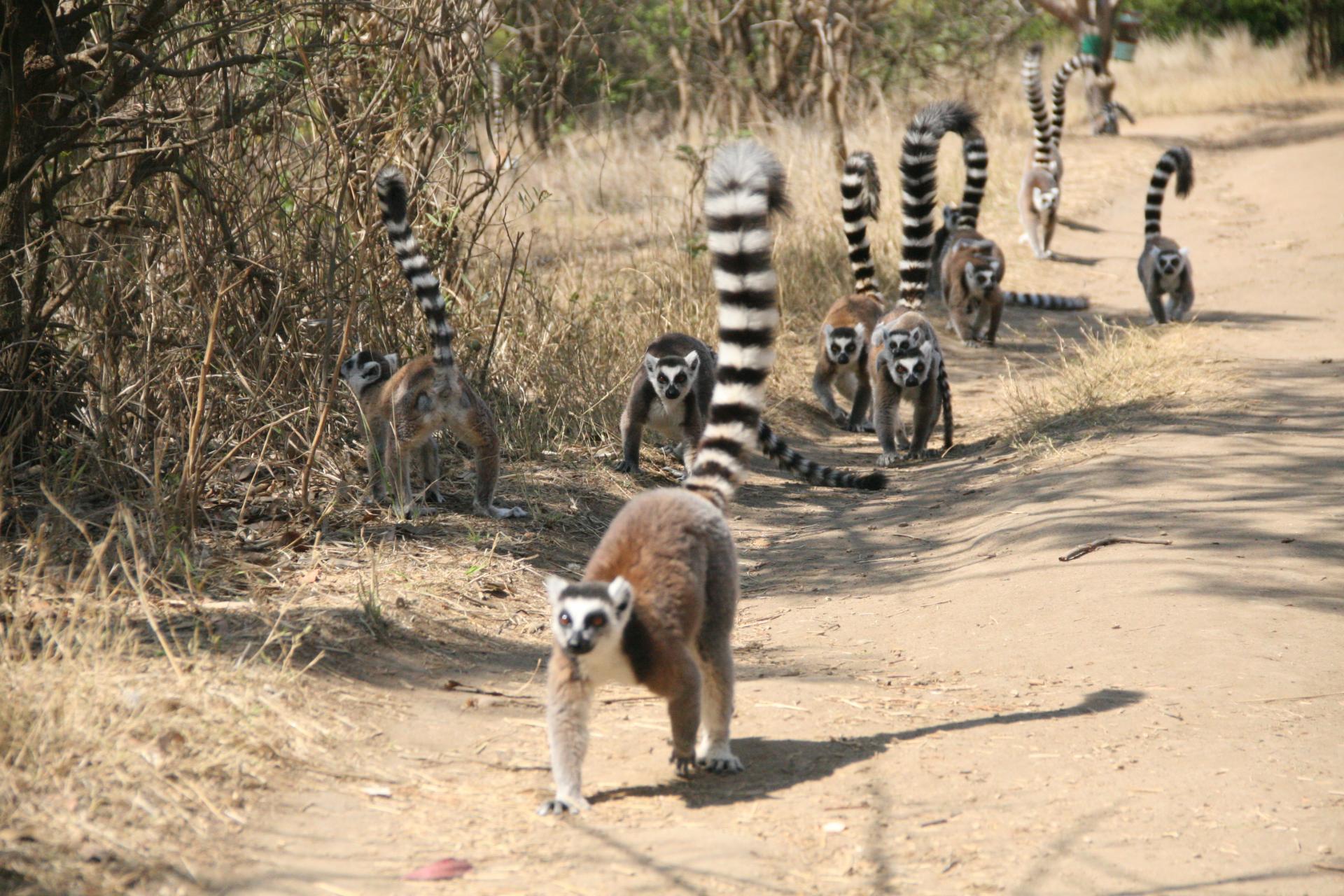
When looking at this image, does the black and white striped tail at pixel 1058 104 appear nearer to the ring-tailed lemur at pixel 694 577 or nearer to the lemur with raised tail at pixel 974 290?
the lemur with raised tail at pixel 974 290

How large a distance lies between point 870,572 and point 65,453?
3.84 m

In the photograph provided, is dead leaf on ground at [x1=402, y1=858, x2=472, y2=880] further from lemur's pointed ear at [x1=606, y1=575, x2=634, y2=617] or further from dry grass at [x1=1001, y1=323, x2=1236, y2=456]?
dry grass at [x1=1001, y1=323, x2=1236, y2=456]

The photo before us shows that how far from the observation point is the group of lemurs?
3508 millimetres

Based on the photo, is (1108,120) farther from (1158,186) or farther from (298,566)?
(298,566)

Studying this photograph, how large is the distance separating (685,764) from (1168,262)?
30.2 feet

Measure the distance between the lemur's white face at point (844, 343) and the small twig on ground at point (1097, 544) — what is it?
12.3 feet

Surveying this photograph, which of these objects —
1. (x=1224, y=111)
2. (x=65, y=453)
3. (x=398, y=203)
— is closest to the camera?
(x=65, y=453)

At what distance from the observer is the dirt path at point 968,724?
10.1 ft

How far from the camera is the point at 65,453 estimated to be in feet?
17.7

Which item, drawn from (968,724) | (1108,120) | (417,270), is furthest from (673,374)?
(1108,120)

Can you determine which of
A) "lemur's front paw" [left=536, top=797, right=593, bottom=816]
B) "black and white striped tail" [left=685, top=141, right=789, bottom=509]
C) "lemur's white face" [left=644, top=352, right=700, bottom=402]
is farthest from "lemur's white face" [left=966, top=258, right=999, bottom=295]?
"lemur's front paw" [left=536, top=797, right=593, bottom=816]

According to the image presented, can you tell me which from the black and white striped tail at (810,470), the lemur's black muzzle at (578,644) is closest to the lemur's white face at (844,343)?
the black and white striped tail at (810,470)

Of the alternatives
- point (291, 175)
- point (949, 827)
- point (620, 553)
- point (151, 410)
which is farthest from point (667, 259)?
point (949, 827)

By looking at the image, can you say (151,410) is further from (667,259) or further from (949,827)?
(667,259)
